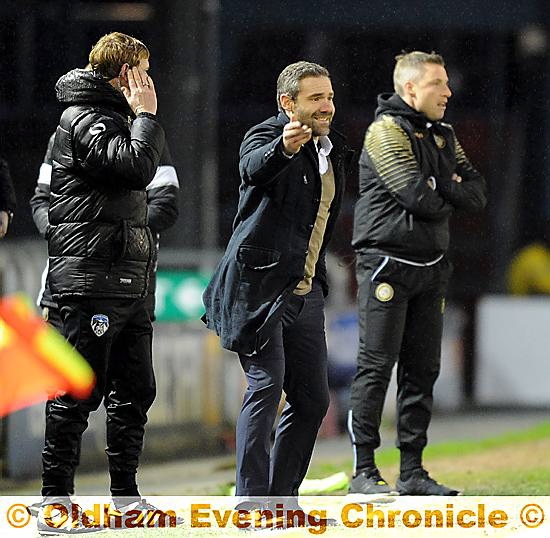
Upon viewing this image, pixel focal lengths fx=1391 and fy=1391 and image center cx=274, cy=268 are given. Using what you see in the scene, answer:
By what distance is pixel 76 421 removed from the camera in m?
5.00

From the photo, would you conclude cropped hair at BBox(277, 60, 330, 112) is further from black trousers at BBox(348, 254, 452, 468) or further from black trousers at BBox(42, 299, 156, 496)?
black trousers at BBox(348, 254, 452, 468)

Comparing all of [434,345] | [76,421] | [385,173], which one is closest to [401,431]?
[434,345]

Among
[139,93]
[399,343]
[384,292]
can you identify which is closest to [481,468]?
[399,343]

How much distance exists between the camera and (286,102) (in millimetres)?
5062

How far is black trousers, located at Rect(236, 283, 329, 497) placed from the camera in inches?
196

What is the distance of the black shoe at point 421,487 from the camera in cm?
595

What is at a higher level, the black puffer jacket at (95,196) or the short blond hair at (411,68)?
the short blond hair at (411,68)

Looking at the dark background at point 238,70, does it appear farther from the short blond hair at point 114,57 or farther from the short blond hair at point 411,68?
the short blond hair at point 114,57

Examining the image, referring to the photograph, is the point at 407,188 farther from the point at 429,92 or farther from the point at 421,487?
the point at 421,487

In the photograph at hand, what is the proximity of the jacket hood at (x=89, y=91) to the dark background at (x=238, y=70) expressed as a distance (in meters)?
2.29

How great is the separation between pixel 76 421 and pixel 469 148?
3552 millimetres

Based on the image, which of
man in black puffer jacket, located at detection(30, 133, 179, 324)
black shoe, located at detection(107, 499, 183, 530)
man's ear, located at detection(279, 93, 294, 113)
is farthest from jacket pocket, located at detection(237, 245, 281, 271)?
black shoe, located at detection(107, 499, 183, 530)

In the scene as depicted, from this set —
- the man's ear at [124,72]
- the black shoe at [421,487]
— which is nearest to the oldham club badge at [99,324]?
the man's ear at [124,72]

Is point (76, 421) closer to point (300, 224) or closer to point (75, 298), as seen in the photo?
point (75, 298)
